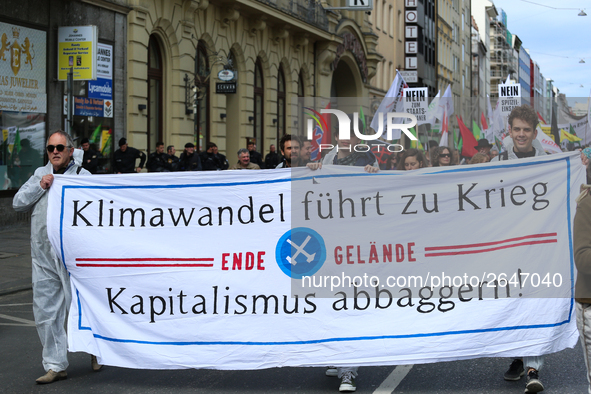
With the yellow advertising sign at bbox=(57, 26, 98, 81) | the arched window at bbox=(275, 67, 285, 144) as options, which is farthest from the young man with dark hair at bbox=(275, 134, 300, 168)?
the arched window at bbox=(275, 67, 285, 144)

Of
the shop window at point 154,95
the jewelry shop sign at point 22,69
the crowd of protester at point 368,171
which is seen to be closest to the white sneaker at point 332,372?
the crowd of protester at point 368,171

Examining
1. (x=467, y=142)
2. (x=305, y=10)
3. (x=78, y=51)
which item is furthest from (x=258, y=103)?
(x=467, y=142)

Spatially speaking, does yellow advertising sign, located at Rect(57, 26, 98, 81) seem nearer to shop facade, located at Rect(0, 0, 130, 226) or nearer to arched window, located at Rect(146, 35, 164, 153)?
shop facade, located at Rect(0, 0, 130, 226)

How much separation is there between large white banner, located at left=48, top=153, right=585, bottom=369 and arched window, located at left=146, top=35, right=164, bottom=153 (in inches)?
615

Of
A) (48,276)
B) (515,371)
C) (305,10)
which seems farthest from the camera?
(305,10)

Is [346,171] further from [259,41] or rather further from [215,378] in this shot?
[259,41]

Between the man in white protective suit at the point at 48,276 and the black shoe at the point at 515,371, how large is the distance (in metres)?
3.04

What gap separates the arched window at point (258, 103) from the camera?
93.0 feet

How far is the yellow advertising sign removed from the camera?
656 inches

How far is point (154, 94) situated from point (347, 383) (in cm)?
1742

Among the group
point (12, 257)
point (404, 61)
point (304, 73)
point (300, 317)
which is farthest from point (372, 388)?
point (404, 61)

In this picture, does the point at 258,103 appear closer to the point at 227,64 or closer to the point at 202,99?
the point at 227,64

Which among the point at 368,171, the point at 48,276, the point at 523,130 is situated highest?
the point at 523,130

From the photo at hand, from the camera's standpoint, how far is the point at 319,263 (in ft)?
18.6
